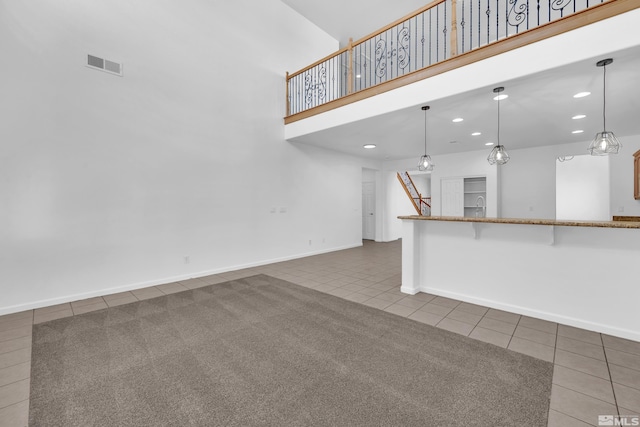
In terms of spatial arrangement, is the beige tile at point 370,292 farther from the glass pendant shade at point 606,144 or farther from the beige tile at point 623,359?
the glass pendant shade at point 606,144

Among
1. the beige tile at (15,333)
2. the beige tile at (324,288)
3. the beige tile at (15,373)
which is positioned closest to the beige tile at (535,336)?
the beige tile at (324,288)

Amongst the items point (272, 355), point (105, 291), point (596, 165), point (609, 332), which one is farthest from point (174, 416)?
point (596, 165)

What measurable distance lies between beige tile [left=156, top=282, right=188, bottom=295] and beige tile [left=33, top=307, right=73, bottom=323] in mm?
1032

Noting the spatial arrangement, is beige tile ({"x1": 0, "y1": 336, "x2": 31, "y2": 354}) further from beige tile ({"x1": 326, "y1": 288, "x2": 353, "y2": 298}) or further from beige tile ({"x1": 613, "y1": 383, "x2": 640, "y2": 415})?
beige tile ({"x1": 613, "y1": 383, "x2": 640, "y2": 415})

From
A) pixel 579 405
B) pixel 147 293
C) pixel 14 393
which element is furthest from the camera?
pixel 147 293

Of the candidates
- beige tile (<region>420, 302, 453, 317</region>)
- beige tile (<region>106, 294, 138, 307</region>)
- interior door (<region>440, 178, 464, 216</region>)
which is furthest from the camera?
interior door (<region>440, 178, 464, 216</region>)

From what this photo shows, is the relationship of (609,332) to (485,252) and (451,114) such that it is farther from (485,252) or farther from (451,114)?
(451,114)

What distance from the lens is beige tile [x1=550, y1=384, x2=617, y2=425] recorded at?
1621 millimetres

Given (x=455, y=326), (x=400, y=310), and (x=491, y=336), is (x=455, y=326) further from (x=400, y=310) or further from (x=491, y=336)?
(x=400, y=310)

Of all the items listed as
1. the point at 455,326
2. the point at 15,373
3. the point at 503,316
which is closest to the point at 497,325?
the point at 503,316

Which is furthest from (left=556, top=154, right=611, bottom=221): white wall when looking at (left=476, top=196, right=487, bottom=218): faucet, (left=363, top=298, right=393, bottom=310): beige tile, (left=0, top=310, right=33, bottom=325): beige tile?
(left=0, top=310, right=33, bottom=325): beige tile

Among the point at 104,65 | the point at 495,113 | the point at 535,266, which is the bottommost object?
the point at 535,266

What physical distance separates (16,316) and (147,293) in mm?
1298

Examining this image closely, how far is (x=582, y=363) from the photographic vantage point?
215 centimetres
